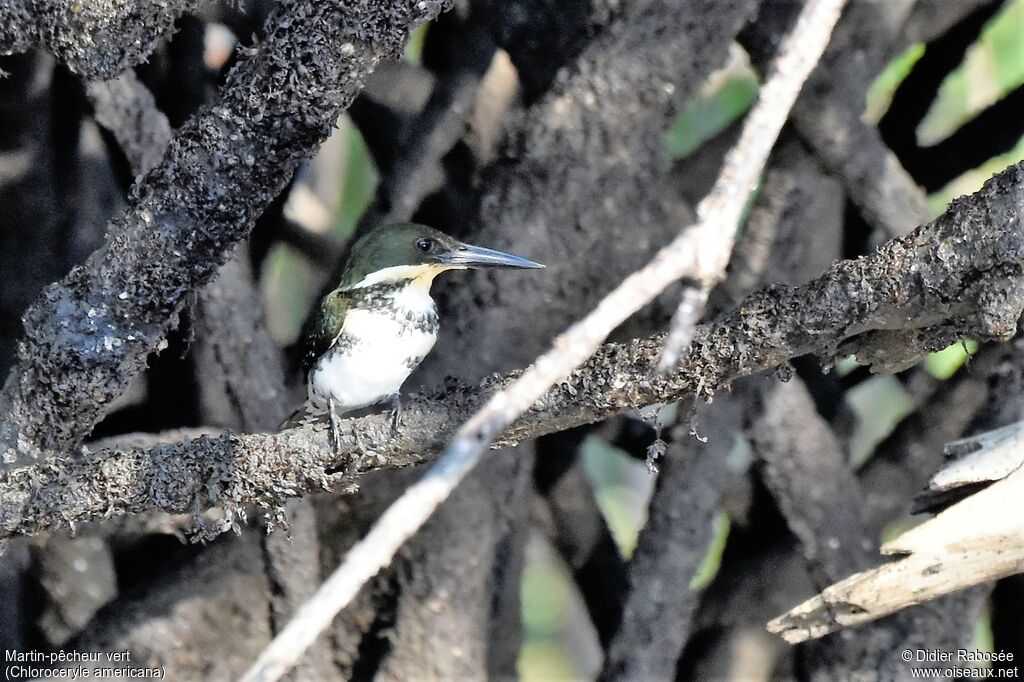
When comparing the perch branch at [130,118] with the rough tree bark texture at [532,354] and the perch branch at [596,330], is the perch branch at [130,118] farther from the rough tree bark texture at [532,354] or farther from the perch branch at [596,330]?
the perch branch at [596,330]

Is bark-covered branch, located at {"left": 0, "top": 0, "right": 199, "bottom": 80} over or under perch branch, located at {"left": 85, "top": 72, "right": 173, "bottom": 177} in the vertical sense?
under

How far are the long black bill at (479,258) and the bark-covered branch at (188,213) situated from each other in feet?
1.59

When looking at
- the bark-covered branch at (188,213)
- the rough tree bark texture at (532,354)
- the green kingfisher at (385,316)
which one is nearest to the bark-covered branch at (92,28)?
the bark-covered branch at (188,213)

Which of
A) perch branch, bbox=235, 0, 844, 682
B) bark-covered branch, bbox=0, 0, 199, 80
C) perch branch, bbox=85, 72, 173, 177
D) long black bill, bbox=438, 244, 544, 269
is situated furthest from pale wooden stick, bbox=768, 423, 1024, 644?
perch branch, bbox=85, 72, 173, 177

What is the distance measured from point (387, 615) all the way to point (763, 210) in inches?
44.7

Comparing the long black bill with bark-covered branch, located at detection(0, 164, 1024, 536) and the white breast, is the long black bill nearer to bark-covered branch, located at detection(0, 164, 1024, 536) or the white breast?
the white breast

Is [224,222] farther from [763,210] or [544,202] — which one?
[763,210]

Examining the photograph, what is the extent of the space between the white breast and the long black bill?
0.10 m

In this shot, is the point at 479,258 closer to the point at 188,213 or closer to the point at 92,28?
the point at 188,213

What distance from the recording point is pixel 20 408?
4.38 ft

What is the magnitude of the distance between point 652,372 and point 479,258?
62 cm

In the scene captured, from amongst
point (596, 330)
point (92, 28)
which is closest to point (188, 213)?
point (92, 28)

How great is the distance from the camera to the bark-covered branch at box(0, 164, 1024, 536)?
0.97 m

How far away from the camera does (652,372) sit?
1.09 m
